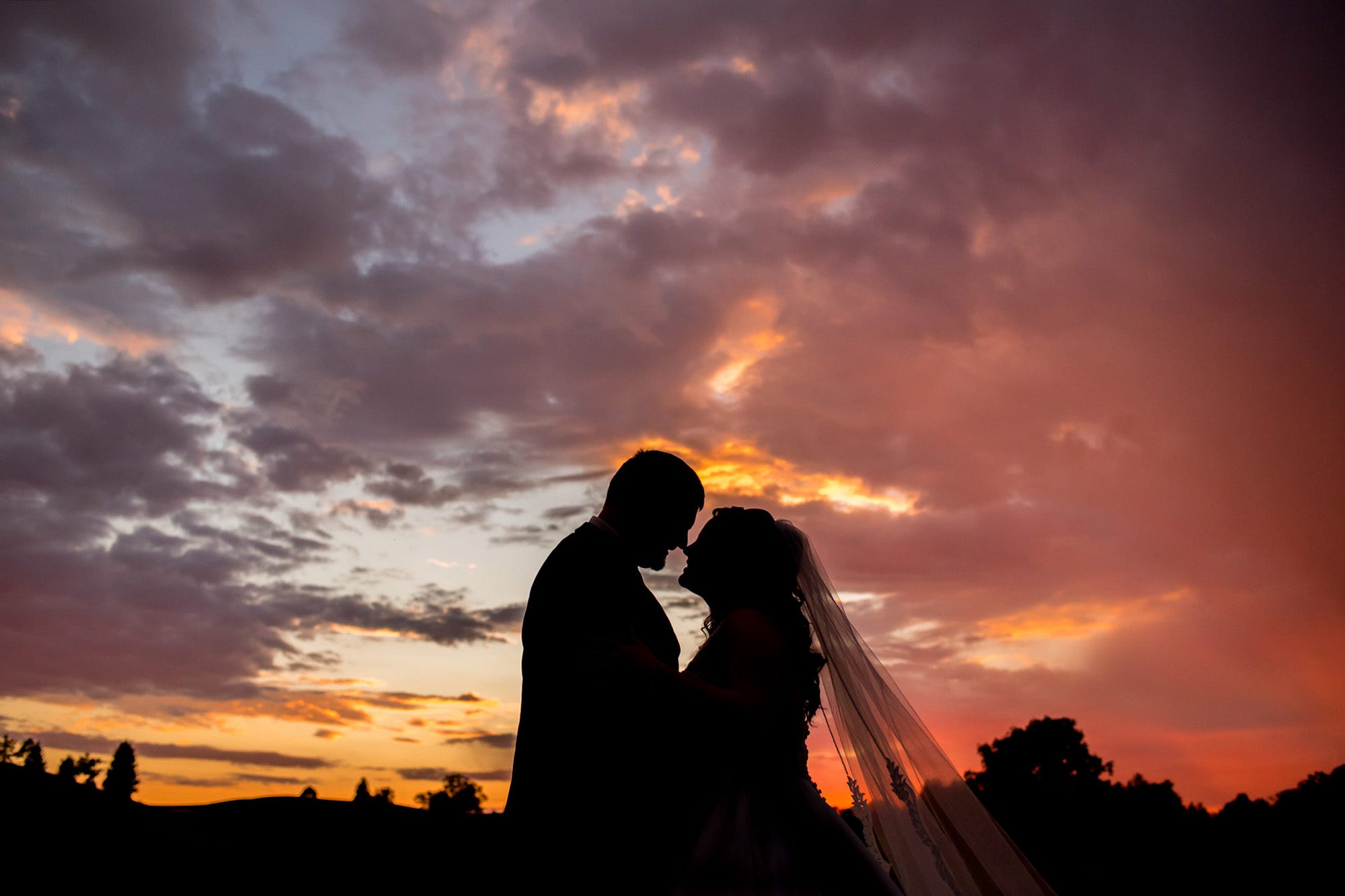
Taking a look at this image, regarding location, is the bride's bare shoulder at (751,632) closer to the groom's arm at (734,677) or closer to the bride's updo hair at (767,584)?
the groom's arm at (734,677)

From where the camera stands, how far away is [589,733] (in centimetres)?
394

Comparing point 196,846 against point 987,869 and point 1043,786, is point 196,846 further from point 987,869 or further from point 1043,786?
point 1043,786

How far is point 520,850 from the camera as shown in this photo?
12.2ft

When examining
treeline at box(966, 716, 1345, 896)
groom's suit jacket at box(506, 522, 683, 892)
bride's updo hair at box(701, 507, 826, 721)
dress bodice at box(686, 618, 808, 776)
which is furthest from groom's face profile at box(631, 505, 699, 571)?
treeline at box(966, 716, 1345, 896)

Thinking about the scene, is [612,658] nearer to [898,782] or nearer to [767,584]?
[767,584]

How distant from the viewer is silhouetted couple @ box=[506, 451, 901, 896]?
3.83 meters

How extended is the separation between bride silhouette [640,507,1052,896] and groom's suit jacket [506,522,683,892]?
0.67 feet

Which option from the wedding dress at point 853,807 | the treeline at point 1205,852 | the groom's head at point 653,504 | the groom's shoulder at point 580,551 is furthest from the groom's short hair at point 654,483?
the treeline at point 1205,852

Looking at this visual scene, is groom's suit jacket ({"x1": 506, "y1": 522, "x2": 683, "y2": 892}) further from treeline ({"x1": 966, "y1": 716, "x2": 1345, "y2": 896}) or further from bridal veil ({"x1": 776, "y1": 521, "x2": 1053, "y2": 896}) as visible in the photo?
treeline ({"x1": 966, "y1": 716, "x2": 1345, "y2": 896})

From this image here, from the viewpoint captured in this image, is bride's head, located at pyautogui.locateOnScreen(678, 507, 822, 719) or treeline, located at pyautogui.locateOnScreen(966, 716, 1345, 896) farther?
treeline, located at pyautogui.locateOnScreen(966, 716, 1345, 896)

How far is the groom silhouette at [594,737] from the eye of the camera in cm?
374

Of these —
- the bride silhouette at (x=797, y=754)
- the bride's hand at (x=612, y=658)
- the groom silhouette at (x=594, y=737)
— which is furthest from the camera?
the bride silhouette at (x=797, y=754)

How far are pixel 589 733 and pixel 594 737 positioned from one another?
3 centimetres

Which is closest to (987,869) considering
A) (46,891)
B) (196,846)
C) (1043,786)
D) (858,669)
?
(858,669)
